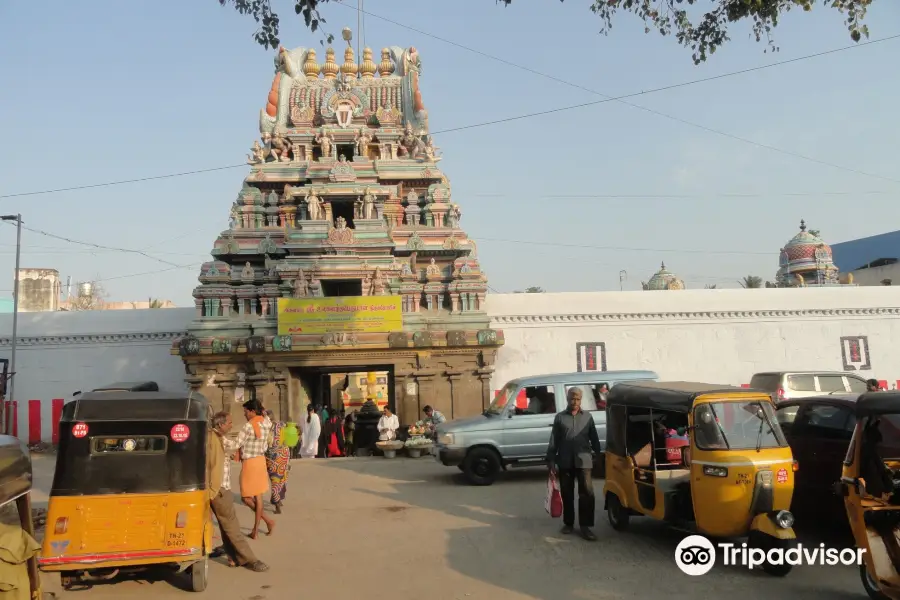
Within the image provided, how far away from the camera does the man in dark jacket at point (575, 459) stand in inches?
281

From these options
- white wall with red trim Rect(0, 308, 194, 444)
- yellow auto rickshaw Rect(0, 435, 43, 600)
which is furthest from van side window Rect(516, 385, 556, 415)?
white wall with red trim Rect(0, 308, 194, 444)

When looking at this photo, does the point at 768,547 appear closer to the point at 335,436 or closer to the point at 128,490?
the point at 128,490

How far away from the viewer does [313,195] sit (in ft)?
59.1

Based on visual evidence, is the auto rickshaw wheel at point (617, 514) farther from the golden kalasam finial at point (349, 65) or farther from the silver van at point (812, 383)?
the golden kalasam finial at point (349, 65)

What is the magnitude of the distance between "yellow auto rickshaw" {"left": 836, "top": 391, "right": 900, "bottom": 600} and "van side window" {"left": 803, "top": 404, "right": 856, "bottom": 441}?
1.85m

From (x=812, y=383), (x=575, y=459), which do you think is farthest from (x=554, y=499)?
(x=812, y=383)

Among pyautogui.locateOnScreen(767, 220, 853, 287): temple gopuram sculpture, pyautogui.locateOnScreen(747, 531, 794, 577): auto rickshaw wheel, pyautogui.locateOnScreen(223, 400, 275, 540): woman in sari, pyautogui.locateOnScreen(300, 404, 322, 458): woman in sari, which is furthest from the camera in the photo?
pyautogui.locateOnScreen(767, 220, 853, 287): temple gopuram sculpture

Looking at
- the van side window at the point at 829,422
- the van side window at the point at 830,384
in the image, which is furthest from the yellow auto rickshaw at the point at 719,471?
the van side window at the point at 830,384

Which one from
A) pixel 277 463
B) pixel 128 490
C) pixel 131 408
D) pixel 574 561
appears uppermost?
pixel 131 408

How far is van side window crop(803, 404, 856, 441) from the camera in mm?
6793

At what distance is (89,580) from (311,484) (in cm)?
523

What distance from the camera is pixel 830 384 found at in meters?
13.0

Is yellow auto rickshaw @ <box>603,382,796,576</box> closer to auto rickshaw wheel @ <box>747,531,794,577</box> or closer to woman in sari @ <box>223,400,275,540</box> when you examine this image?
auto rickshaw wheel @ <box>747,531,794,577</box>

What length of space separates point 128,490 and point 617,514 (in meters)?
5.16
